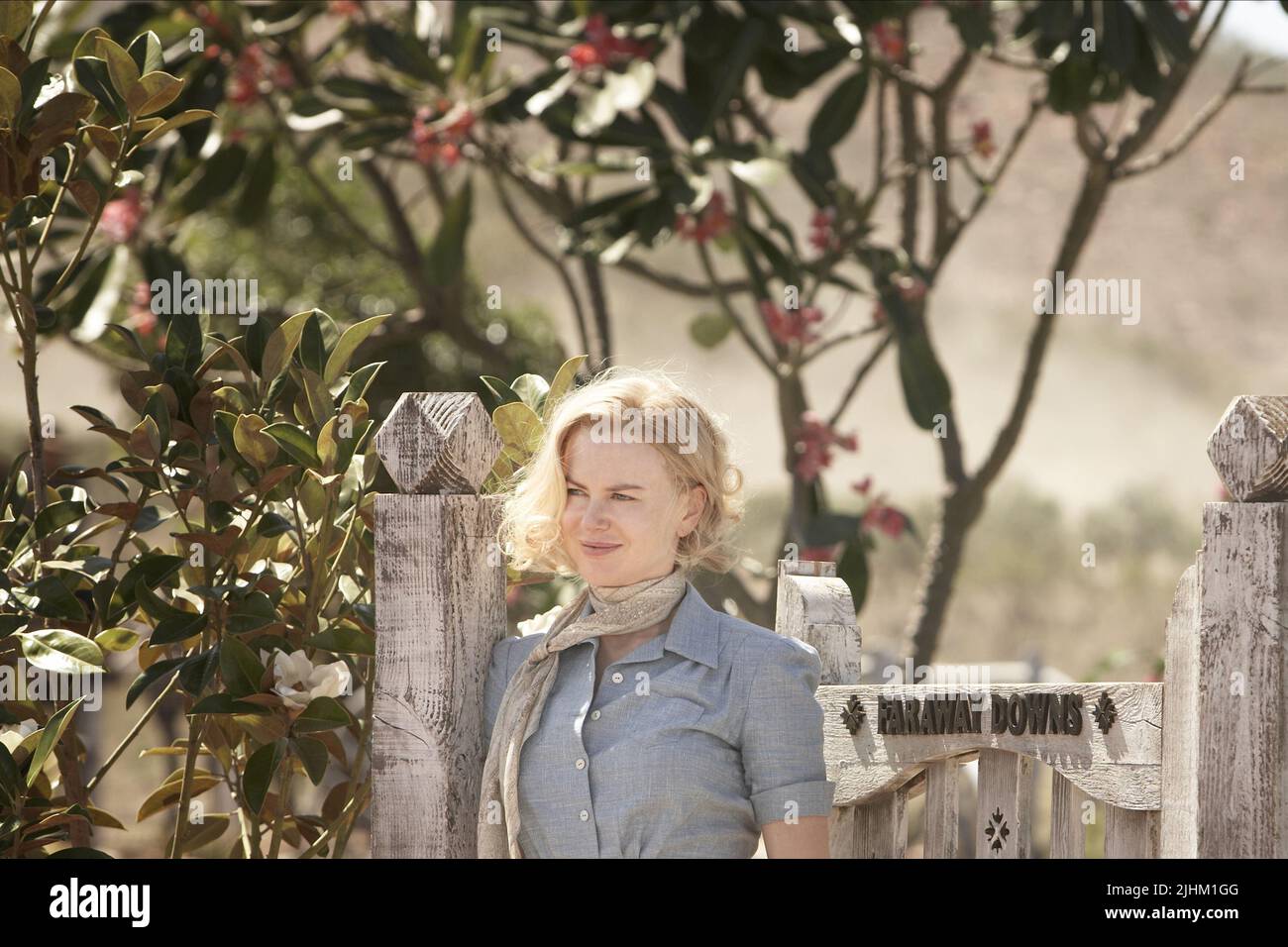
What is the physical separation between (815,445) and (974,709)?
72.4 inches

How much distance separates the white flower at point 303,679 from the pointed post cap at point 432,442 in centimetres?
26

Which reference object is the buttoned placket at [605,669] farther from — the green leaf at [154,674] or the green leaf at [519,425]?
the green leaf at [154,674]

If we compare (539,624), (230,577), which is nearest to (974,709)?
(539,624)

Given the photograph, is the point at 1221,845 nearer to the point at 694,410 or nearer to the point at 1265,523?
the point at 1265,523

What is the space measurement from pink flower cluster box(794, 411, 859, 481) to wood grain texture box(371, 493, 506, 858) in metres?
1.89

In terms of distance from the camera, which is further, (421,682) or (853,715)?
(853,715)

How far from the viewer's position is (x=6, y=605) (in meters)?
1.65

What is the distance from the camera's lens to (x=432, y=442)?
1.46 metres

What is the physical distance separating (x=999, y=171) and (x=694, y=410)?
240cm

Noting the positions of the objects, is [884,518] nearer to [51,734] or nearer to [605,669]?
[605,669]

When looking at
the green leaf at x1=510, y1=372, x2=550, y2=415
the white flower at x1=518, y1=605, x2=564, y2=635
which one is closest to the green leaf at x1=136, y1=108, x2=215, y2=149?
the green leaf at x1=510, y1=372, x2=550, y2=415

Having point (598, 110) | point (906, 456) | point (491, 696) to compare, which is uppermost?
point (906, 456)
